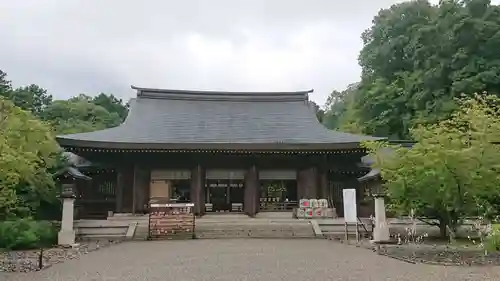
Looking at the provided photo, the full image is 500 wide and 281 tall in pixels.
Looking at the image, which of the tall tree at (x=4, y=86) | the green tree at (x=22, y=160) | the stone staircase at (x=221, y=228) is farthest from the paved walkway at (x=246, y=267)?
the tall tree at (x=4, y=86)

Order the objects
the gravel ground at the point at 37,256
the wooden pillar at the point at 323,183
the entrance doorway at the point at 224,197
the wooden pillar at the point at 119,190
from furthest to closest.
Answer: the entrance doorway at the point at 224,197 → the wooden pillar at the point at 323,183 → the wooden pillar at the point at 119,190 → the gravel ground at the point at 37,256

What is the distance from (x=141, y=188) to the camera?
21172mm

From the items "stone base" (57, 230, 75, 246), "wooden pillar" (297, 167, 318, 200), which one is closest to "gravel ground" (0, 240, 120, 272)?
"stone base" (57, 230, 75, 246)

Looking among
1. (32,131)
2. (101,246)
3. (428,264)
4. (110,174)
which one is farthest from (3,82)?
(428,264)

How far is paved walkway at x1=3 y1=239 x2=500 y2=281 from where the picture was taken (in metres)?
7.52

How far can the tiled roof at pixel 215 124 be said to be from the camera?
20.8 m

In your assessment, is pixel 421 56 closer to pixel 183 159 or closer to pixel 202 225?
pixel 183 159

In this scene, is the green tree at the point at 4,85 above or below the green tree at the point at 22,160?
above

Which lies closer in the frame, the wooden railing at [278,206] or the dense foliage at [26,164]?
the dense foliage at [26,164]

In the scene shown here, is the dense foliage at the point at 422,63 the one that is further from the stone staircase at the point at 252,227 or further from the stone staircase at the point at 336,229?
the stone staircase at the point at 252,227

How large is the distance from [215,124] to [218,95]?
349 cm

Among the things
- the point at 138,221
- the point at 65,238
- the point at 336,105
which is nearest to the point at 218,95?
the point at 138,221

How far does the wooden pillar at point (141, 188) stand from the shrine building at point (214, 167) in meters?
0.04

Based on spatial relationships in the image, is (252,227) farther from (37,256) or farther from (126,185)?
(37,256)
